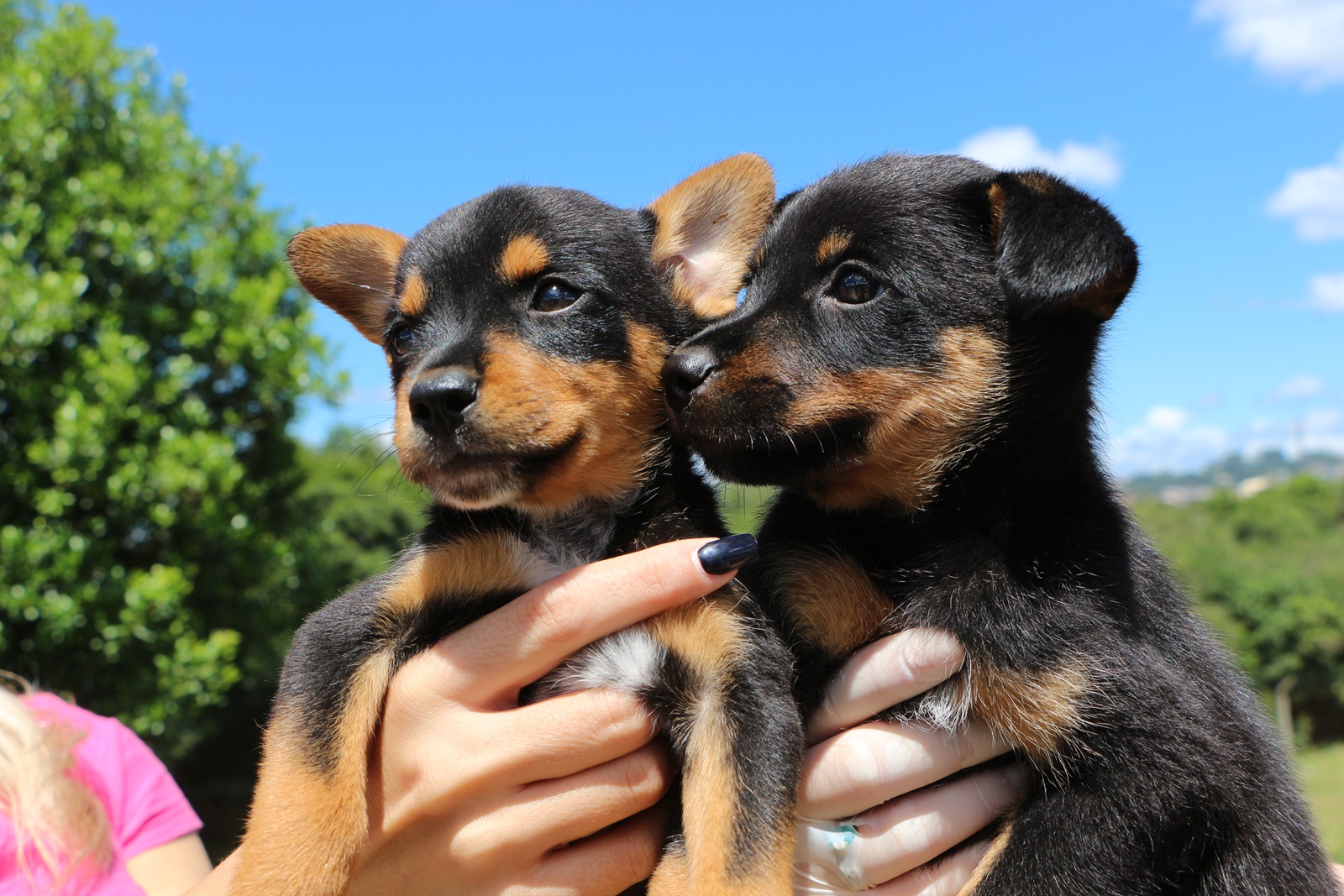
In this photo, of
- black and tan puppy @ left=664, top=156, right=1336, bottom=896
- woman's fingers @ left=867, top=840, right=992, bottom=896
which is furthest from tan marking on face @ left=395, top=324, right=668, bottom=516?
woman's fingers @ left=867, top=840, right=992, bottom=896

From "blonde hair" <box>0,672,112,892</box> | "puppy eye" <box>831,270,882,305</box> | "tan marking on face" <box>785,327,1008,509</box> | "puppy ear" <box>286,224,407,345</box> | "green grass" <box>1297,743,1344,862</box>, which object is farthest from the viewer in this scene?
"green grass" <box>1297,743,1344,862</box>

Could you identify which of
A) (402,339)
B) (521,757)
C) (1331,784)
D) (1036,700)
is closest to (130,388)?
(402,339)

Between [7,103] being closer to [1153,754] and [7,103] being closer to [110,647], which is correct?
[110,647]

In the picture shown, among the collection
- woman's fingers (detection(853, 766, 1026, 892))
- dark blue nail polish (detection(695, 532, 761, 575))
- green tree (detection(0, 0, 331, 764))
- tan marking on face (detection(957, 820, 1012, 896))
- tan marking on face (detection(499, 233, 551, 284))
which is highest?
green tree (detection(0, 0, 331, 764))

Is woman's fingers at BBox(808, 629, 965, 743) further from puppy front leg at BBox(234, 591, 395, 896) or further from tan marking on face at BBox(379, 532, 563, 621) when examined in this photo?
puppy front leg at BBox(234, 591, 395, 896)

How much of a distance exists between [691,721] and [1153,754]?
1163 mm

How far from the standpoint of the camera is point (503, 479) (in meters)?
2.67

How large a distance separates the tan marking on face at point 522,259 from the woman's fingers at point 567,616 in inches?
35.8

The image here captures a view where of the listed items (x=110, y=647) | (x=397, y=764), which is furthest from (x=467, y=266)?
(x=110, y=647)

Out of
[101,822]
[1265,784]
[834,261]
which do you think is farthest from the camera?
[101,822]

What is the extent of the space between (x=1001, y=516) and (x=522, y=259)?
157 centimetres

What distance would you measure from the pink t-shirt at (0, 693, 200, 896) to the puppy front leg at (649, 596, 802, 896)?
6.41 feet

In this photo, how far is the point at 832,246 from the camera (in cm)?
286

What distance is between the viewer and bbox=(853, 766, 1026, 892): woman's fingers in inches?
104
